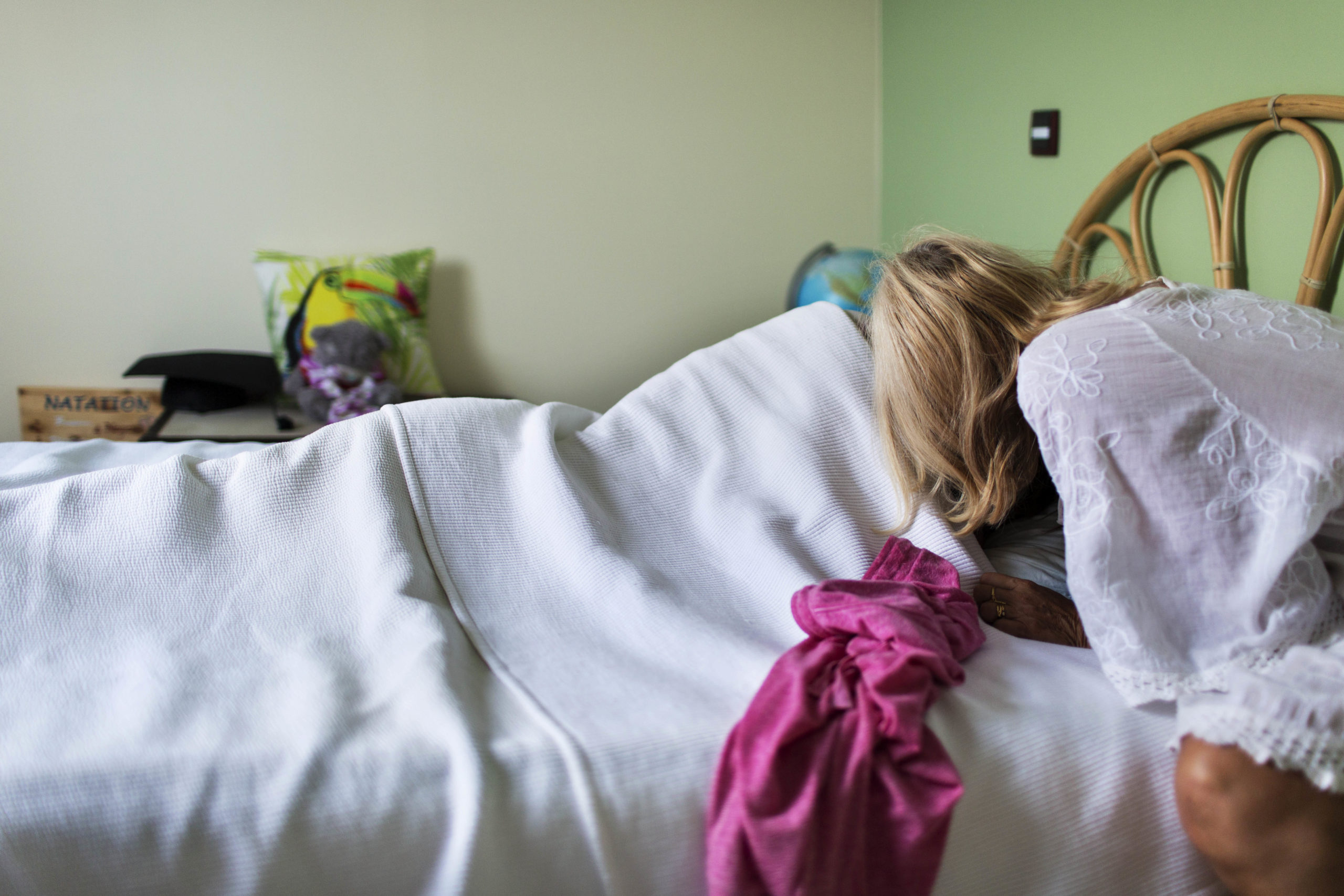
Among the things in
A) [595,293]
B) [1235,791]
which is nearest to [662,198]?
[595,293]

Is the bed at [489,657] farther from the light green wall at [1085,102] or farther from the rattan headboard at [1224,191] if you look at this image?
the light green wall at [1085,102]

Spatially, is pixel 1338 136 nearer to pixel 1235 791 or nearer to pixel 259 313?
pixel 1235 791

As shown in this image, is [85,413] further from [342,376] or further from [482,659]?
[482,659]

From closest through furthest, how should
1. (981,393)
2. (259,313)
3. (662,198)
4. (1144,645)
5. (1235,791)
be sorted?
(1235,791)
(1144,645)
(981,393)
(259,313)
(662,198)

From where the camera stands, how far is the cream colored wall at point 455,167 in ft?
8.28

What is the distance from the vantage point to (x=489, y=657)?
1.05 m

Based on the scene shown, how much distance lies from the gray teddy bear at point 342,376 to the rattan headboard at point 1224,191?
5.55 ft

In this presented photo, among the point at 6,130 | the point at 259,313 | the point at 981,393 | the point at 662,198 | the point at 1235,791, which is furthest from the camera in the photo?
the point at 662,198

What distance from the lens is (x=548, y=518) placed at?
1242mm

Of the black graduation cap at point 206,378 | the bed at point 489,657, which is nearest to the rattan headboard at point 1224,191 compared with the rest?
the bed at point 489,657

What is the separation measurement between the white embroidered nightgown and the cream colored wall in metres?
2.14

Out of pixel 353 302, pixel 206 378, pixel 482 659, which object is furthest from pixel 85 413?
pixel 482 659

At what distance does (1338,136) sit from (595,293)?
6.54 ft

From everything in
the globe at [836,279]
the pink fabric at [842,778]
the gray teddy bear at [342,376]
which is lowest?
the pink fabric at [842,778]
